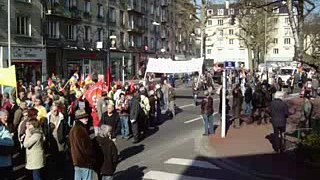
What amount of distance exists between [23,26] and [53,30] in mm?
4973

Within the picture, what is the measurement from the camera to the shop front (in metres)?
38.9

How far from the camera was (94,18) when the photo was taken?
53.4 m

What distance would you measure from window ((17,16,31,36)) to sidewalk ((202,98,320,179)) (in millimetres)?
26369

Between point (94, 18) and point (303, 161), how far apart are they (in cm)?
4372

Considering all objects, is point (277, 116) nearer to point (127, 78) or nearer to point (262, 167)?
point (262, 167)

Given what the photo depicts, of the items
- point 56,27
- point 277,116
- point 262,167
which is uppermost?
point 56,27

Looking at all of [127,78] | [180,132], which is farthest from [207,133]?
[127,78]

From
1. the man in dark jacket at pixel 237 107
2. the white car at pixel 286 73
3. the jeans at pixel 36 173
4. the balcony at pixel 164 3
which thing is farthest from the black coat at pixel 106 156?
the balcony at pixel 164 3

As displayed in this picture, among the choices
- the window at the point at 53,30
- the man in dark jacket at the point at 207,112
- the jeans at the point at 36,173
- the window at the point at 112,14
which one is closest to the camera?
the jeans at the point at 36,173

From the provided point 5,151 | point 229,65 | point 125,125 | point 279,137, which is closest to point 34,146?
point 5,151

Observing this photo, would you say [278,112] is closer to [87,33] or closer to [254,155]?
[254,155]

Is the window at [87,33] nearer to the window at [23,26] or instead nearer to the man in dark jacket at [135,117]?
the window at [23,26]

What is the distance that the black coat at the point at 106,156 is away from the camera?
786 cm

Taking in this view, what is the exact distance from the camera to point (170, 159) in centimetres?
1287
